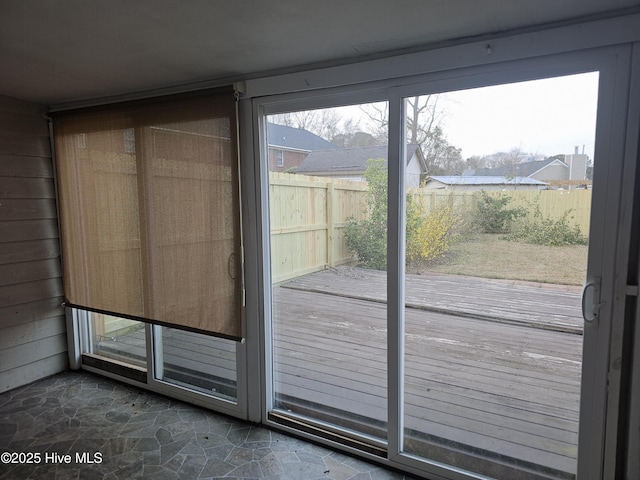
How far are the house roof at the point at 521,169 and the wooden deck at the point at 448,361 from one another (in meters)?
0.51

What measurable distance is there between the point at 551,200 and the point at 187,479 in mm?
2231

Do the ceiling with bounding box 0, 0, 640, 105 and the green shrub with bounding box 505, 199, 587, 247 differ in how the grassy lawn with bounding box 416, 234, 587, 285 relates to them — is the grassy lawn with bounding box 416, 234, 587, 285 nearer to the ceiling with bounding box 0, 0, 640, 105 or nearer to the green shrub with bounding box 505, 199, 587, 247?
the green shrub with bounding box 505, 199, 587, 247

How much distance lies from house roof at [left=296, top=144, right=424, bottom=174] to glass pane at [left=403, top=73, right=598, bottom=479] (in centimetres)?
21

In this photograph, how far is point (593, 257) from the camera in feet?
5.47

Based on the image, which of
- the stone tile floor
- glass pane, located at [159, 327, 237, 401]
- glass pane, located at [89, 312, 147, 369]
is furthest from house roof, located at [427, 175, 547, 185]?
glass pane, located at [89, 312, 147, 369]

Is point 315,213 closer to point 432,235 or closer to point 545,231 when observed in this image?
point 432,235

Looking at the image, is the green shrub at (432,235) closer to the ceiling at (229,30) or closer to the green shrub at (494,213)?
the green shrub at (494,213)

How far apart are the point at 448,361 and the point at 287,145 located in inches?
58.4

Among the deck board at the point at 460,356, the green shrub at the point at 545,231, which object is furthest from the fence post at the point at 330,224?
the green shrub at the point at 545,231

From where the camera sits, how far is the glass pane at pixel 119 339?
308 centimetres

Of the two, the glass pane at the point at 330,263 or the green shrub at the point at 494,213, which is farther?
the glass pane at the point at 330,263

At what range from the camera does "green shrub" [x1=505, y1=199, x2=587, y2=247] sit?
173 centimetres

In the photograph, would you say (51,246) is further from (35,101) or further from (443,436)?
(443,436)

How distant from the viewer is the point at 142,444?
2354 mm
